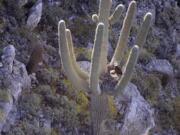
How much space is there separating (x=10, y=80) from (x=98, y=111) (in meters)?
1.40

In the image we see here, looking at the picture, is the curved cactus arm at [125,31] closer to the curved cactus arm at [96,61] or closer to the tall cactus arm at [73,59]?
the tall cactus arm at [73,59]

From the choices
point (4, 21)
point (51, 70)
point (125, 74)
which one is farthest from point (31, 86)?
point (125, 74)

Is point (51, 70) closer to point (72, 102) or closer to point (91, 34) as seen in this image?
point (72, 102)

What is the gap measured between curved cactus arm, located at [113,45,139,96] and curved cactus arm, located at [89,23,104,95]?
0.97 ft

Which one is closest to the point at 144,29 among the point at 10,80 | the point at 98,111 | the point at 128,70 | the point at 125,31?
the point at 125,31

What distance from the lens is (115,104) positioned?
26.9 ft

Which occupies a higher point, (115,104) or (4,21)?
(4,21)

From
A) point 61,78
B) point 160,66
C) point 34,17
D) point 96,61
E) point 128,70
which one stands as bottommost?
point 160,66

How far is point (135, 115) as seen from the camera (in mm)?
8164

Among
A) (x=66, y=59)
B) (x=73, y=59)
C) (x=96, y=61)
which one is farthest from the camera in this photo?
(x=73, y=59)

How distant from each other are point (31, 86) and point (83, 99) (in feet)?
2.95

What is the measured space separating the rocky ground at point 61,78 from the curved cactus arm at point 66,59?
35.5 inches

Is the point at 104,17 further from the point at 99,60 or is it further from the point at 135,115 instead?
the point at 135,115

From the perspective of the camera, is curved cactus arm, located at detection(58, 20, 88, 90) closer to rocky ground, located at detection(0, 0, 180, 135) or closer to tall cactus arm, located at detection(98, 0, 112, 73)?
tall cactus arm, located at detection(98, 0, 112, 73)
